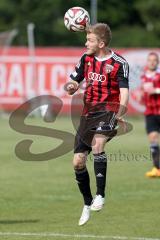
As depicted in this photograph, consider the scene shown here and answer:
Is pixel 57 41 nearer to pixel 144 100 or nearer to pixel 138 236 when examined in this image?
pixel 144 100

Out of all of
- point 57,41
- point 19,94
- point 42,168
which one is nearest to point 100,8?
point 57,41

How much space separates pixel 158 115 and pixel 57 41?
35317 mm

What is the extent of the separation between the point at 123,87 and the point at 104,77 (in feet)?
→ 0.94

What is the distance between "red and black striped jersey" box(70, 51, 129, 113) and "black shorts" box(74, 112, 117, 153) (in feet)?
0.54

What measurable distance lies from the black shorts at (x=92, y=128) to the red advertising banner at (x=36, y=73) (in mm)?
20331

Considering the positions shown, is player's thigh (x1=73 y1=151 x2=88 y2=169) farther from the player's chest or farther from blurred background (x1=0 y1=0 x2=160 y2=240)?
the player's chest

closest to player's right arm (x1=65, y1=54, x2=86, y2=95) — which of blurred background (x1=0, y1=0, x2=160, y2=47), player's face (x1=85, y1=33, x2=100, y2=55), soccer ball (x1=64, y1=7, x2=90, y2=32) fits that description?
player's face (x1=85, y1=33, x2=100, y2=55)

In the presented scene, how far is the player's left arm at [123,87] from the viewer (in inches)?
358

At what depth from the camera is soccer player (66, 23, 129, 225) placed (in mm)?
9219

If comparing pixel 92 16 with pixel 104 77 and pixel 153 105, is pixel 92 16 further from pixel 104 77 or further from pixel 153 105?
pixel 104 77

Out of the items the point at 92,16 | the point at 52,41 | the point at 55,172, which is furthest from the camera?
the point at 52,41

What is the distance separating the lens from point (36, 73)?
30109mm

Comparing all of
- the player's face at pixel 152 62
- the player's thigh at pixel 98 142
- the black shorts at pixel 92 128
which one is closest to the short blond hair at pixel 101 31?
the black shorts at pixel 92 128

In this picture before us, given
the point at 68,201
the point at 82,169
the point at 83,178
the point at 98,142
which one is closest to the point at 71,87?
the point at 98,142
